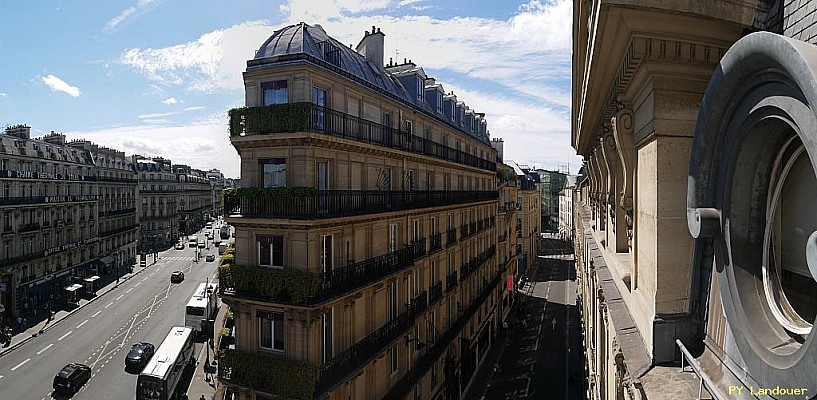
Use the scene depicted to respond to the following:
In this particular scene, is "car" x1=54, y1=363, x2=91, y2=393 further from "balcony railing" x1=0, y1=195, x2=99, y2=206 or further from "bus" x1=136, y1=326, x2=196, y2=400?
"balcony railing" x1=0, y1=195, x2=99, y2=206

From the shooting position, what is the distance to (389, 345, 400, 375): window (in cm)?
2333

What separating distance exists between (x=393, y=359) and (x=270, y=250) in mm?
8946

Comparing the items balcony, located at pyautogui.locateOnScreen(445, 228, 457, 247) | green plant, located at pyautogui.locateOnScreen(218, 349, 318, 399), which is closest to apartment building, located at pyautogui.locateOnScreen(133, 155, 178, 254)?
balcony, located at pyautogui.locateOnScreen(445, 228, 457, 247)

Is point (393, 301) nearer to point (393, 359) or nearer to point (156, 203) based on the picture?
point (393, 359)

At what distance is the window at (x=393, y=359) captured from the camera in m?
23.3

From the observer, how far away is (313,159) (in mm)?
18094

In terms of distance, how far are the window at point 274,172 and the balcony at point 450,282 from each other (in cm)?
1679

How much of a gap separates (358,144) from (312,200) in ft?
12.1

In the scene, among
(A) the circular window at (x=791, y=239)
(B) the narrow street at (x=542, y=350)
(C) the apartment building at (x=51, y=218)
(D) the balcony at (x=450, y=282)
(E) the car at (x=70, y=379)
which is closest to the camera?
(A) the circular window at (x=791, y=239)

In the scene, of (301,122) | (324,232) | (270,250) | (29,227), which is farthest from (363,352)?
(29,227)

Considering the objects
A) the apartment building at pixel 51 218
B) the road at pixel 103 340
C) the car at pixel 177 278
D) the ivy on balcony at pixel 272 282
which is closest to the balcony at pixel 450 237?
the ivy on balcony at pixel 272 282

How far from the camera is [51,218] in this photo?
2233 inches

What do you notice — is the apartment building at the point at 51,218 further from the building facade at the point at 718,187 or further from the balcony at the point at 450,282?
the building facade at the point at 718,187

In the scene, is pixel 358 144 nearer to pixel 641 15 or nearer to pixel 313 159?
pixel 313 159
